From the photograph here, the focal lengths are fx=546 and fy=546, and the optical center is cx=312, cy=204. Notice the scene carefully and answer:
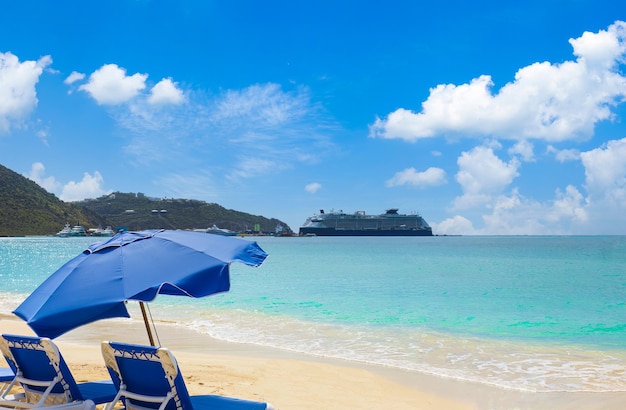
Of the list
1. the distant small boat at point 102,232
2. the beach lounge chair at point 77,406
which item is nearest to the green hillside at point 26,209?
the distant small boat at point 102,232

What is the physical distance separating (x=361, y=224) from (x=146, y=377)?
133525mm

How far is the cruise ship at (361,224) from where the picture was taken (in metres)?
136

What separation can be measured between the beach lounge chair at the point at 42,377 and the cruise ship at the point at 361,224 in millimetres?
131266

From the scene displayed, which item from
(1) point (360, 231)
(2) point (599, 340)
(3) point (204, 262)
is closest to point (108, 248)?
(3) point (204, 262)

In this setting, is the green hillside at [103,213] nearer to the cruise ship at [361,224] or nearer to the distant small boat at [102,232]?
the distant small boat at [102,232]

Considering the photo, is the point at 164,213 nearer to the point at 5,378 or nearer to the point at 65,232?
the point at 65,232

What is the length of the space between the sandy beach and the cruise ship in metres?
127

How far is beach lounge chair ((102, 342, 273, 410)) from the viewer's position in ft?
12.0

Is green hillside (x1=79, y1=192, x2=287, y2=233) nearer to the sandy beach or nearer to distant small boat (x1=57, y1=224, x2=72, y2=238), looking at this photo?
distant small boat (x1=57, y1=224, x2=72, y2=238)

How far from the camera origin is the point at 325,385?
7191mm

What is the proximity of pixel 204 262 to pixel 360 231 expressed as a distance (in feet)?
441

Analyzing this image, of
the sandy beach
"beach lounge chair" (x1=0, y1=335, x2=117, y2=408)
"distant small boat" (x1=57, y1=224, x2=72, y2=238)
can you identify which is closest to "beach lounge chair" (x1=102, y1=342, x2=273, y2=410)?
"beach lounge chair" (x1=0, y1=335, x2=117, y2=408)

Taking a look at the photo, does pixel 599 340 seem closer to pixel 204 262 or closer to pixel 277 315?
pixel 277 315

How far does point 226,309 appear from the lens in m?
16.2
